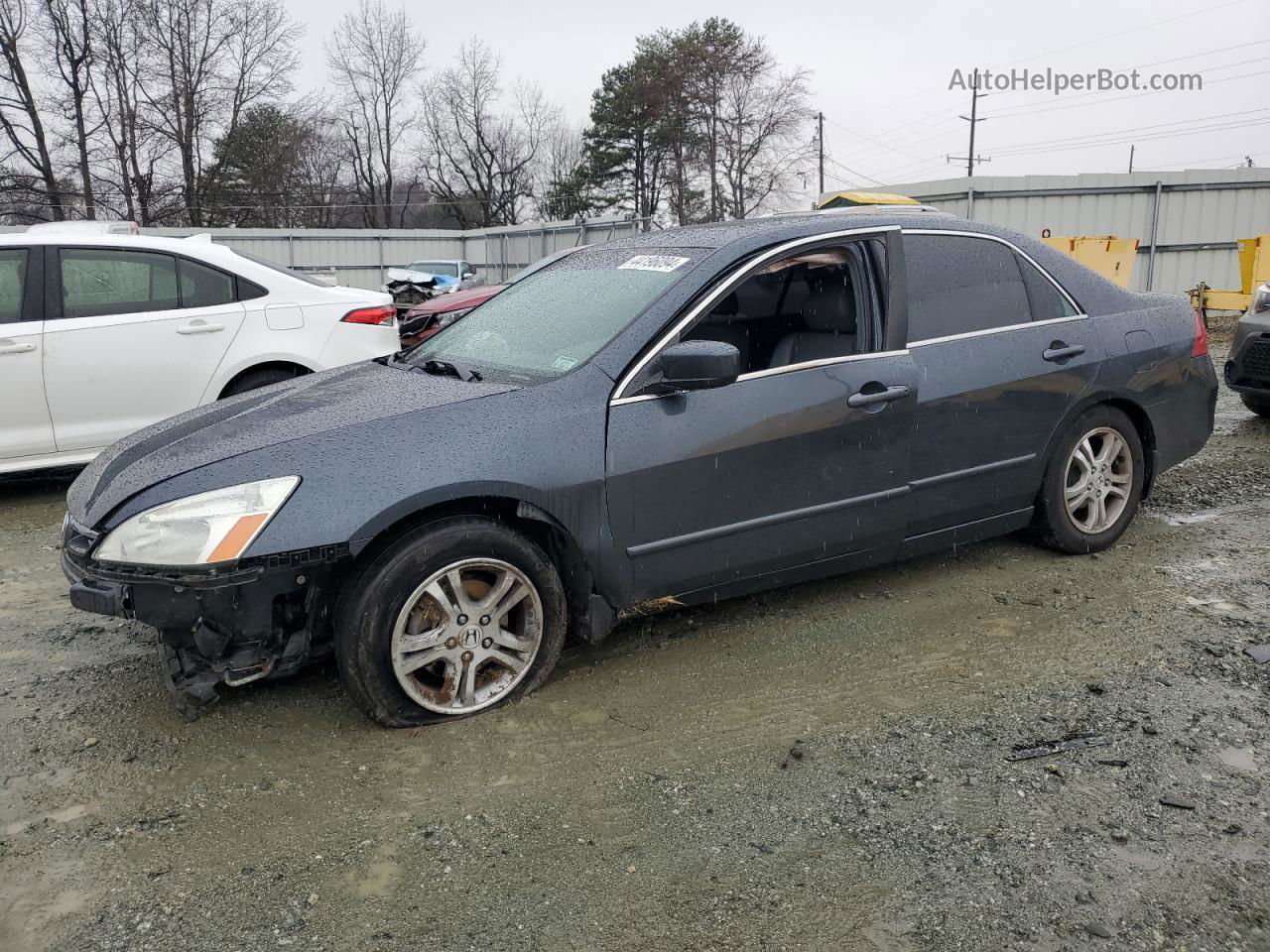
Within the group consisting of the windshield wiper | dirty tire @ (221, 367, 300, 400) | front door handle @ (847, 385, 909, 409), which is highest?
the windshield wiper

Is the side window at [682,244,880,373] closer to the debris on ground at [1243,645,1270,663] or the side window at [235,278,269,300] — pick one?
the debris on ground at [1243,645,1270,663]

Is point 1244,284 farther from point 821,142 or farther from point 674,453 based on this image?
point 821,142

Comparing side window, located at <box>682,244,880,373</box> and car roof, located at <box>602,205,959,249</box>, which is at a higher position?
car roof, located at <box>602,205,959,249</box>

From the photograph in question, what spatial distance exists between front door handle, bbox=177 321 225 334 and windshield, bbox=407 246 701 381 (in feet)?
8.18

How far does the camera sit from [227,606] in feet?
9.48

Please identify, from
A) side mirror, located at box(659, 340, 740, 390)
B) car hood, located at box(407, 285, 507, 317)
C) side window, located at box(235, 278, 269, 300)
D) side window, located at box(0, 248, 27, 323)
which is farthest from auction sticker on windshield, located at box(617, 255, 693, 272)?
car hood, located at box(407, 285, 507, 317)

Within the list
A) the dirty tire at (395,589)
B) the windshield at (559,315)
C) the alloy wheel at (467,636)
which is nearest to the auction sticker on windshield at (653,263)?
the windshield at (559,315)

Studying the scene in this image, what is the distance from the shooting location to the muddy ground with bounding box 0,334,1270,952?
2307 millimetres

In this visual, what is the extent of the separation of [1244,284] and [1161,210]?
492cm

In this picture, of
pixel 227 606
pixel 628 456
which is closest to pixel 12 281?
pixel 227 606

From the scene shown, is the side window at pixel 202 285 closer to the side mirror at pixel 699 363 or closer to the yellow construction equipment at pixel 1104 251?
the side mirror at pixel 699 363

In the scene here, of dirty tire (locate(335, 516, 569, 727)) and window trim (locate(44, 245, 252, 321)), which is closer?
dirty tire (locate(335, 516, 569, 727))

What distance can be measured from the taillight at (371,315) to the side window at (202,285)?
0.73 meters

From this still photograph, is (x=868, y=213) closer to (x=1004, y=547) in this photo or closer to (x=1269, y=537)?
(x=1004, y=547)
